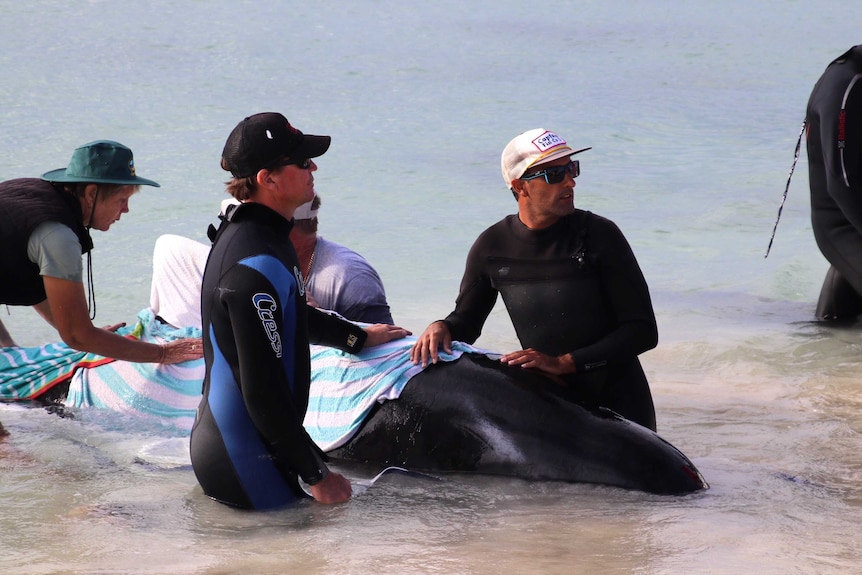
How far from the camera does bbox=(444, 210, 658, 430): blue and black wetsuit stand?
4.68 meters

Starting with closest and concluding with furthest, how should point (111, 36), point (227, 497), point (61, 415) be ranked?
point (227, 497)
point (61, 415)
point (111, 36)

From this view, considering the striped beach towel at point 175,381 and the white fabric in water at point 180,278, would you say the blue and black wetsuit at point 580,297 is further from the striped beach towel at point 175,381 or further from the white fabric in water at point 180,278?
the white fabric in water at point 180,278

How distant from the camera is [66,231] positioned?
16.4 ft

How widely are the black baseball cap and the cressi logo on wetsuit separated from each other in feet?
1.44

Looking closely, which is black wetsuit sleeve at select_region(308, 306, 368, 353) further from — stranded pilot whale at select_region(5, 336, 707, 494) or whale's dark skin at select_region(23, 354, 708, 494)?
whale's dark skin at select_region(23, 354, 708, 494)

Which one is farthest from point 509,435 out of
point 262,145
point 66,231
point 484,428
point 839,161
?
point 839,161

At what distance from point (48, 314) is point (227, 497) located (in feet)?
6.96

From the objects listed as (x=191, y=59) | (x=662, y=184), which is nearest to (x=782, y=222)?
(x=662, y=184)

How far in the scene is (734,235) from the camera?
39.6 feet

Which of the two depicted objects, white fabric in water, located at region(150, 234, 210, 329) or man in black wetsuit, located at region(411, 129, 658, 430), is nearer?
man in black wetsuit, located at region(411, 129, 658, 430)

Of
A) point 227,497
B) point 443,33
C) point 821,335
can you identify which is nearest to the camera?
point 227,497

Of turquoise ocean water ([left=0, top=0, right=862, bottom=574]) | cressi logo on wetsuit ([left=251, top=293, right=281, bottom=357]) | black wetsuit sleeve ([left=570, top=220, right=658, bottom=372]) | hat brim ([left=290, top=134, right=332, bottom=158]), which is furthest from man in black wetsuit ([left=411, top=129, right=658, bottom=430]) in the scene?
cressi logo on wetsuit ([left=251, top=293, right=281, bottom=357])

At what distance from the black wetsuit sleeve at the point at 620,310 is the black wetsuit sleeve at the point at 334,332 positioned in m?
0.86

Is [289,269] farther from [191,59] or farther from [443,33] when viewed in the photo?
[443,33]
